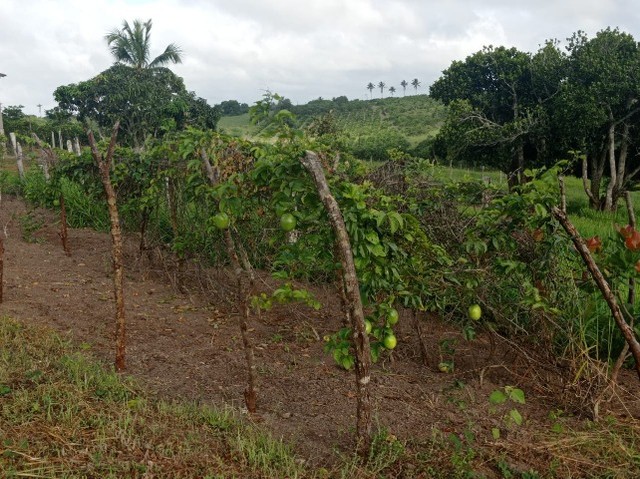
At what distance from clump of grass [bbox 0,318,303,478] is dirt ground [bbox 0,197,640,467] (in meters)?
0.26

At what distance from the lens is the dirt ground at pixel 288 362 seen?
10.9 feet

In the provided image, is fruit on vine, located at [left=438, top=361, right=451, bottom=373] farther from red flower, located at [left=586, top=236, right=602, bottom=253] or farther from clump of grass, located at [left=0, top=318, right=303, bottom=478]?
clump of grass, located at [left=0, top=318, right=303, bottom=478]

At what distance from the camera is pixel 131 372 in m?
3.83

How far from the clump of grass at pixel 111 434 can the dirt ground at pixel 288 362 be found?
0.85 feet

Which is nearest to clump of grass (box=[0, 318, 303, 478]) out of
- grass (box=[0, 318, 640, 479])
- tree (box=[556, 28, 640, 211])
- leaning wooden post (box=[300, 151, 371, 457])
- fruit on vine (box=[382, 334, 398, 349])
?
grass (box=[0, 318, 640, 479])

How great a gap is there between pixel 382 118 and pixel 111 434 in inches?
1510

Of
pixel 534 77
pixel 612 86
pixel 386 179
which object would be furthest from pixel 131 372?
pixel 534 77

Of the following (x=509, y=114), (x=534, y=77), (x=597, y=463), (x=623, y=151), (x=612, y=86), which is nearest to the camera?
(x=597, y=463)

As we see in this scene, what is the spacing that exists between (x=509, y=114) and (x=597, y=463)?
53.1 feet

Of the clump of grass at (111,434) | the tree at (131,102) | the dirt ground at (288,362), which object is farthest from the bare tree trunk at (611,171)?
the tree at (131,102)

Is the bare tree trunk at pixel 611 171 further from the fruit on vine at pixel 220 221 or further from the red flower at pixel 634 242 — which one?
the fruit on vine at pixel 220 221

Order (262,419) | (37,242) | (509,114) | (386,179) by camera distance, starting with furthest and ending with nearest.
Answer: (509,114), (37,242), (386,179), (262,419)

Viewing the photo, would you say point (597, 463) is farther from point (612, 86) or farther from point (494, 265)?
point (612, 86)

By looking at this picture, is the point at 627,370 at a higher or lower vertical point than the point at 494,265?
lower
